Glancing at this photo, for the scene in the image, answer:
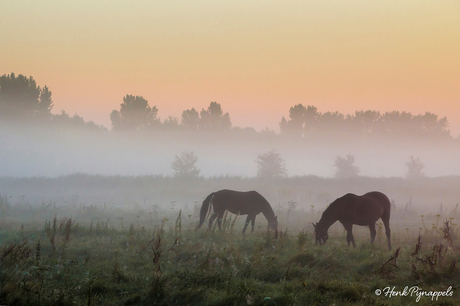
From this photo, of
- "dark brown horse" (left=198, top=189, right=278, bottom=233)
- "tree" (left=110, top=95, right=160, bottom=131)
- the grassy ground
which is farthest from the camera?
"tree" (left=110, top=95, right=160, bottom=131)

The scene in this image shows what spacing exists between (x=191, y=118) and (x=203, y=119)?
11.7ft

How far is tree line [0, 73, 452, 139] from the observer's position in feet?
185

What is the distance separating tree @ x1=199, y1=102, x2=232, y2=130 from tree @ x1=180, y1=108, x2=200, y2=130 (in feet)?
4.31

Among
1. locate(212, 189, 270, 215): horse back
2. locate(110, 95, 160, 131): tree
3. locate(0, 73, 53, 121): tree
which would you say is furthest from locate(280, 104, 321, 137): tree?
locate(212, 189, 270, 215): horse back

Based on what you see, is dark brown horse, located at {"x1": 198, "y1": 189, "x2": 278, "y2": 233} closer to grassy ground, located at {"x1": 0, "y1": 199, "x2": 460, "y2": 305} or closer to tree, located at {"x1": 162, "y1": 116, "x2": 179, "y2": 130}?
grassy ground, located at {"x1": 0, "y1": 199, "x2": 460, "y2": 305}

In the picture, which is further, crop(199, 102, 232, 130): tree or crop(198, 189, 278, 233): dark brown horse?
crop(199, 102, 232, 130): tree

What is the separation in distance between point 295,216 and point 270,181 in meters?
17.1

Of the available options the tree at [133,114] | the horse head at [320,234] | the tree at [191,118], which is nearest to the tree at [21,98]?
the tree at [133,114]

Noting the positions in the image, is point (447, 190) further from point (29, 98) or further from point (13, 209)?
point (29, 98)

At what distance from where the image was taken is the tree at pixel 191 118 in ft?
274

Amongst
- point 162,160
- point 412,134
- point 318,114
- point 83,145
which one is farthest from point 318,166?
point 83,145

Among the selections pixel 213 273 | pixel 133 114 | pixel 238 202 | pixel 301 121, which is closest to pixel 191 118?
pixel 133 114

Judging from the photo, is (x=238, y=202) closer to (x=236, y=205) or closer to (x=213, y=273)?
(x=236, y=205)

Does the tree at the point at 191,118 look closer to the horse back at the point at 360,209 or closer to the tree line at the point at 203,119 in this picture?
the tree line at the point at 203,119
